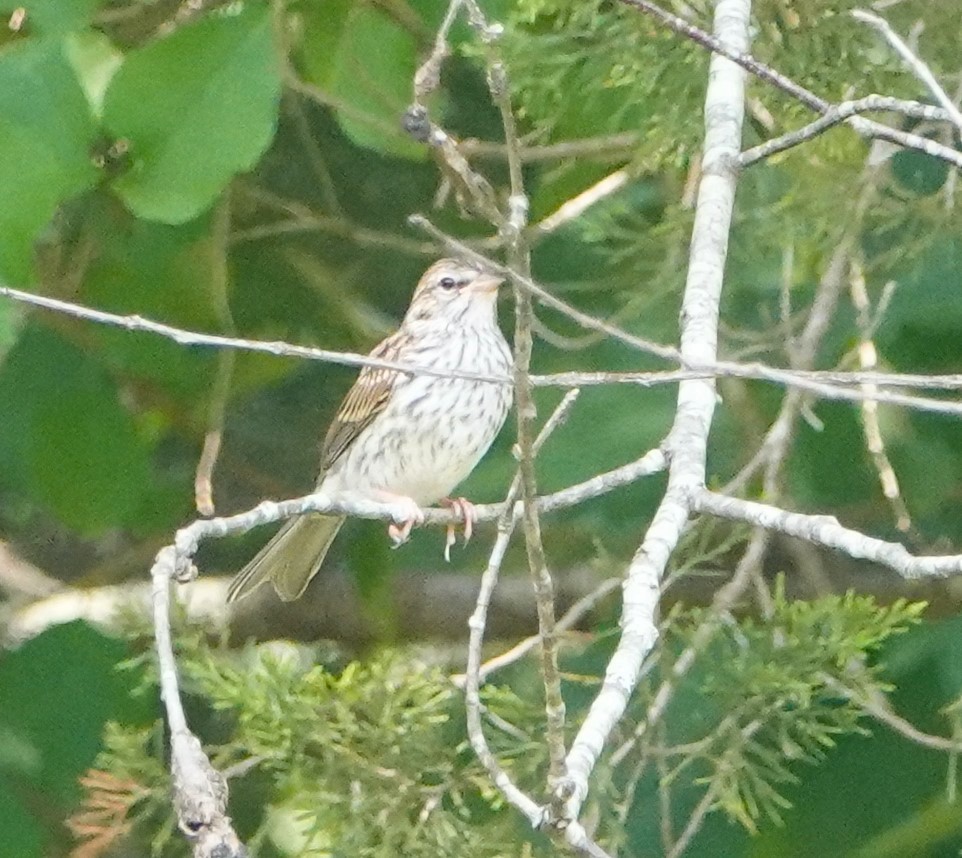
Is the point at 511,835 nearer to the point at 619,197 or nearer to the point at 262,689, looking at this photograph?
the point at 262,689

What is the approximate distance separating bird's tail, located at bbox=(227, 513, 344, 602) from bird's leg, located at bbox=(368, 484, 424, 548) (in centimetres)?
12

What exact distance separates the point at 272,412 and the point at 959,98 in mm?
1591

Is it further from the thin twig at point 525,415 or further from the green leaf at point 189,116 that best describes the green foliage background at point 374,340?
the thin twig at point 525,415

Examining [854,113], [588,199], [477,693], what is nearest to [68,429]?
[588,199]

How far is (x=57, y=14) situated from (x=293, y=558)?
144 centimetres

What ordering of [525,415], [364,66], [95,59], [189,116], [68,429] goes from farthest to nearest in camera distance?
[68,429] < [95,59] < [364,66] < [189,116] < [525,415]

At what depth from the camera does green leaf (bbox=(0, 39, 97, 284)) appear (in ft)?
8.34

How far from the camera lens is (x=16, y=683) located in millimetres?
3361

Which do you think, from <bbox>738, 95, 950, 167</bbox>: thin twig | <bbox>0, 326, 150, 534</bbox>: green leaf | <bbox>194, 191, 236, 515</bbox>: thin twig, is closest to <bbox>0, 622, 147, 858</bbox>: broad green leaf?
<bbox>0, 326, 150, 534</bbox>: green leaf

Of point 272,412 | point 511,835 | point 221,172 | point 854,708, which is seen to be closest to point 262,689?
point 511,835

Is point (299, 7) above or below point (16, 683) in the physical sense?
above

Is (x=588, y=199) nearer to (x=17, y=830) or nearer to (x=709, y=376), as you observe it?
(x=17, y=830)

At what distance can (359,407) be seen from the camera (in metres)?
3.73

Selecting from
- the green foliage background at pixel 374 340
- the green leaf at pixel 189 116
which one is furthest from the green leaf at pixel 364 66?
the green leaf at pixel 189 116
